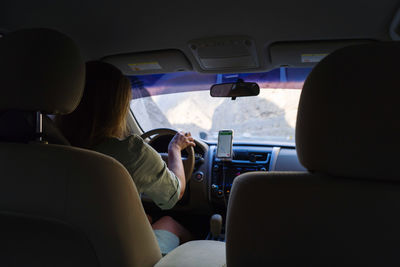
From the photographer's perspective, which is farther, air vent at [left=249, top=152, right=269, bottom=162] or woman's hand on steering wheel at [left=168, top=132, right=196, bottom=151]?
air vent at [left=249, top=152, right=269, bottom=162]

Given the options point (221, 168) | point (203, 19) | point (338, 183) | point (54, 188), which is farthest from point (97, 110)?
point (221, 168)

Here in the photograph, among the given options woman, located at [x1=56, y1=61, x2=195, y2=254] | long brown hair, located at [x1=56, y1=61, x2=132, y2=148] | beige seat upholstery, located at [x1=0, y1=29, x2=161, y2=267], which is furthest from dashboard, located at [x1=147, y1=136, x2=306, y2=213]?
beige seat upholstery, located at [x1=0, y1=29, x2=161, y2=267]

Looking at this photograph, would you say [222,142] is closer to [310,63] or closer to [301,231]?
[310,63]

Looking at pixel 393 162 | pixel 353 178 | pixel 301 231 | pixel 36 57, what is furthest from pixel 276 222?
pixel 36 57

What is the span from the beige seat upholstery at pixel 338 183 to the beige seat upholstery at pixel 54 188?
46cm

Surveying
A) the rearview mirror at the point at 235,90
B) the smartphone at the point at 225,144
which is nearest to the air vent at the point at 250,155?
the smartphone at the point at 225,144

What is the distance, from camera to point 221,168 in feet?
12.0

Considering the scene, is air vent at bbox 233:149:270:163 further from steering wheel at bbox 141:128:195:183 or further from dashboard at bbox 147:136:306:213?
steering wheel at bbox 141:128:195:183

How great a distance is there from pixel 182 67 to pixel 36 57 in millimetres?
2319

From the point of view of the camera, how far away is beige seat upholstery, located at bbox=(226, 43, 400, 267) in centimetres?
99

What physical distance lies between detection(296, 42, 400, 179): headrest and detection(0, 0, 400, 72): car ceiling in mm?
1512

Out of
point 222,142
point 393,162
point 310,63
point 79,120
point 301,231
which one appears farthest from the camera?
point 222,142

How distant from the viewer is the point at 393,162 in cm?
97

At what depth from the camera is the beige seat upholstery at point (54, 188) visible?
1.28 m
